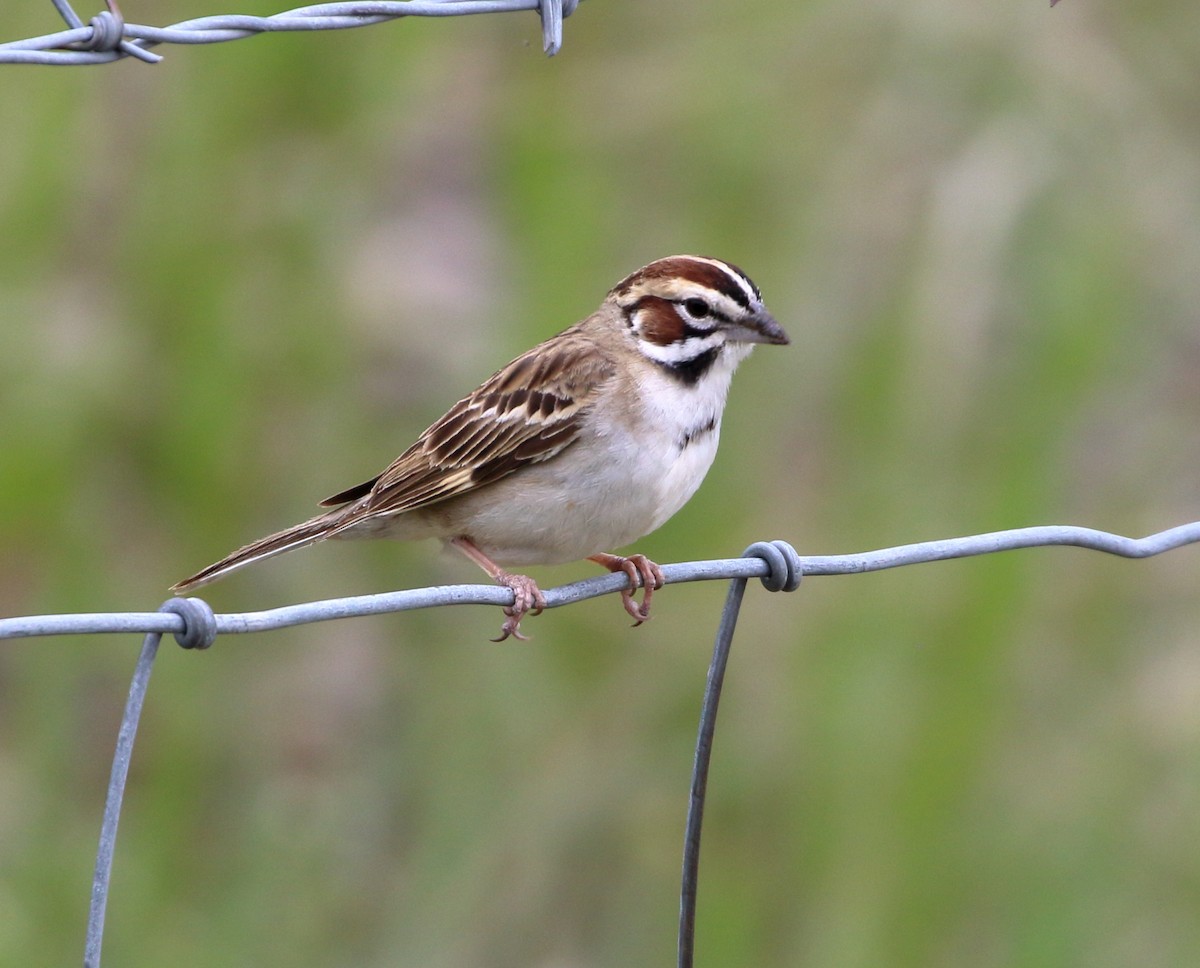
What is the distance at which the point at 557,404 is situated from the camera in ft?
13.2

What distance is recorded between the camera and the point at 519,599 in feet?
11.6

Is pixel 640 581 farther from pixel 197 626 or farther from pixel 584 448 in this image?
pixel 197 626

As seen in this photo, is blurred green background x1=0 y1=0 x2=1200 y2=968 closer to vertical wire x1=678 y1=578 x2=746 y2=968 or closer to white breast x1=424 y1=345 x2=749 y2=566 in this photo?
white breast x1=424 y1=345 x2=749 y2=566

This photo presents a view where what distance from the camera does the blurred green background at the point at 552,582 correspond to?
4.48m

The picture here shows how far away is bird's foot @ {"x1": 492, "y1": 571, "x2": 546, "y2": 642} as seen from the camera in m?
3.48

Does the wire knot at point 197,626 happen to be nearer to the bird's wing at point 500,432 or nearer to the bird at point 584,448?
the bird at point 584,448

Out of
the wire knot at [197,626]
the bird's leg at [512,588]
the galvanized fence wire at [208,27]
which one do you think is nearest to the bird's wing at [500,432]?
the bird's leg at [512,588]

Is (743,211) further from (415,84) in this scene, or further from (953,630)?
(953,630)

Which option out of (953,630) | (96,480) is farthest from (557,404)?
(96,480)

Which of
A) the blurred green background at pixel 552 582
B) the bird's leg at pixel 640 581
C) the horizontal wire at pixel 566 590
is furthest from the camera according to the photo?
the blurred green background at pixel 552 582

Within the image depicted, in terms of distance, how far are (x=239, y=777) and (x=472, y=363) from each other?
1488 mm

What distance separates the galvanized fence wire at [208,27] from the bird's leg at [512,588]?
1028mm

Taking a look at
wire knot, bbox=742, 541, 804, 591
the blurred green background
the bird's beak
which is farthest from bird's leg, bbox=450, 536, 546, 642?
the bird's beak

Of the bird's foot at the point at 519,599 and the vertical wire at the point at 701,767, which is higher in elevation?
the bird's foot at the point at 519,599
